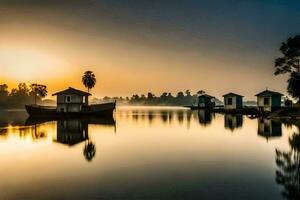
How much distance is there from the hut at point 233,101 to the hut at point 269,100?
18.4 m

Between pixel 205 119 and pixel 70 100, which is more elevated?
pixel 70 100

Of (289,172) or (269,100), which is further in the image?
(269,100)

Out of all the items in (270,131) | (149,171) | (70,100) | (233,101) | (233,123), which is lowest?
(149,171)

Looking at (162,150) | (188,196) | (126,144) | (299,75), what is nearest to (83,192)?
(188,196)

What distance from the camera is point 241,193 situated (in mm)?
13406

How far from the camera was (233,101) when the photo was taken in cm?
9712

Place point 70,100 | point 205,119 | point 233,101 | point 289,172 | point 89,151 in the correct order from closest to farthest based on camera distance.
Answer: point 289,172, point 89,151, point 205,119, point 70,100, point 233,101

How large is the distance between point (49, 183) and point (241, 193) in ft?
30.7

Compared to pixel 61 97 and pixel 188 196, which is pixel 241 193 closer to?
pixel 188 196

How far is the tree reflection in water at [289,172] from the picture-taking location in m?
13.4

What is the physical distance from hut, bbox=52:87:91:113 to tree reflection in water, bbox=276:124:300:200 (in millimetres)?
58537

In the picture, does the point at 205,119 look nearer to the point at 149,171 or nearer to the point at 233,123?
the point at 233,123

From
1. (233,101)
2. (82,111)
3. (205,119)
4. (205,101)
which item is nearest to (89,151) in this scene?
(205,119)

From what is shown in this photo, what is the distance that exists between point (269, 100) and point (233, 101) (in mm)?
22363
